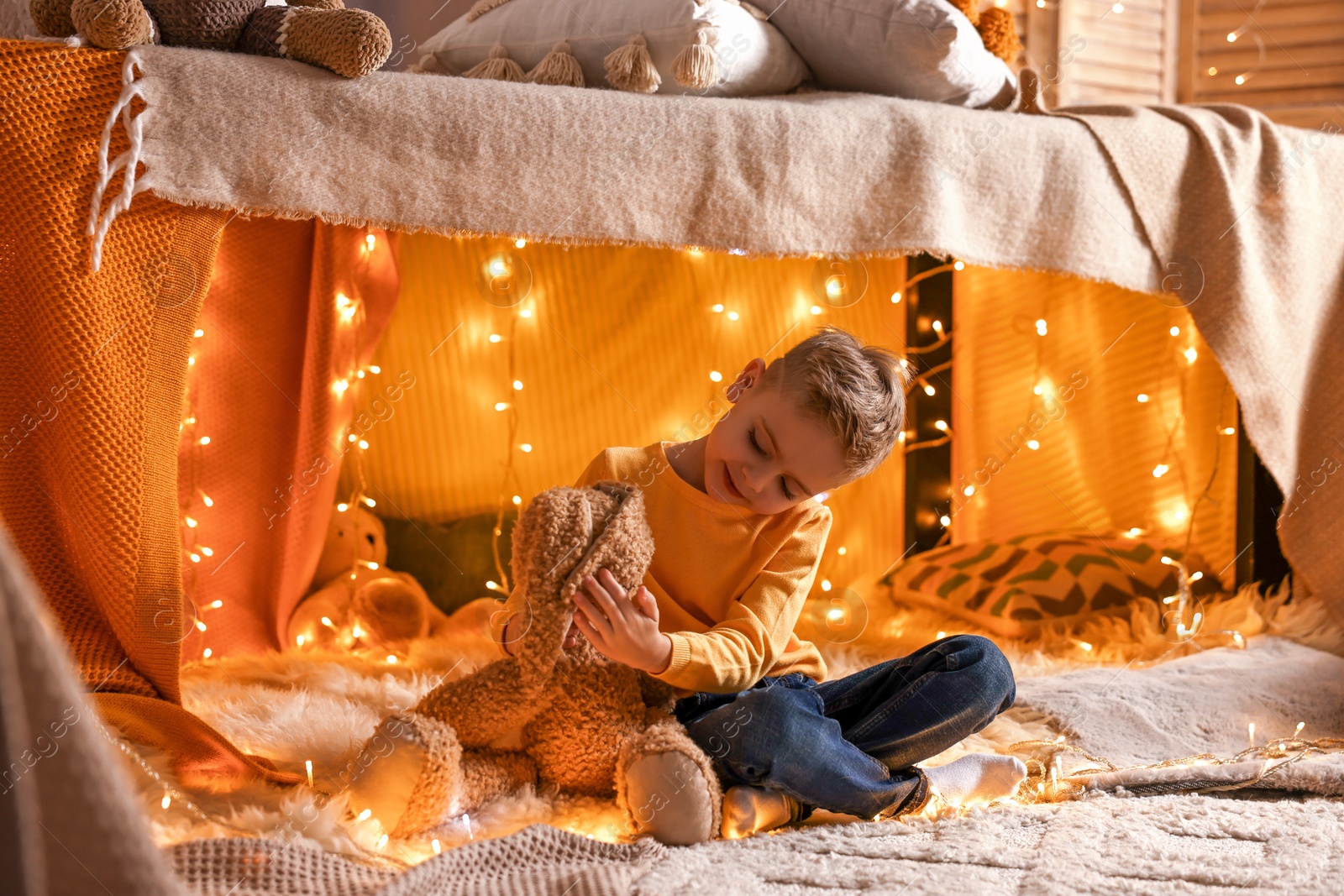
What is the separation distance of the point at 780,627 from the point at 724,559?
85mm

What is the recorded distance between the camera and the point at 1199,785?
101 cm

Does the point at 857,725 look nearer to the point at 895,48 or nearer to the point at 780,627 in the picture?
the point at 780,627

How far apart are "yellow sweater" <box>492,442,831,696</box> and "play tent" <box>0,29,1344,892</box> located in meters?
0.26

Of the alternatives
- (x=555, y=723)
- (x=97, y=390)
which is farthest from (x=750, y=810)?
(x=97, y=390)

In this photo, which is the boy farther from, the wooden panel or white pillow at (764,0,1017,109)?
the wooden panel

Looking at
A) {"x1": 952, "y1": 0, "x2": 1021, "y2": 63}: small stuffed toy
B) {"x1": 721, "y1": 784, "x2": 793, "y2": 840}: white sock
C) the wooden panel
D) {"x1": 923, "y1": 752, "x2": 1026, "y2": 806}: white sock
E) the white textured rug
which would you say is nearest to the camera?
the white textured rug

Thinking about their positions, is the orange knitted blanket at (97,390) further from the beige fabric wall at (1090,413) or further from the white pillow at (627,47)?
the beige fabric wall at (1090,413)

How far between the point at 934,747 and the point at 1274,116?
5.38 ft

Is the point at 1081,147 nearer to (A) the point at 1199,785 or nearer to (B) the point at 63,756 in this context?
(A) the point at 1199,785

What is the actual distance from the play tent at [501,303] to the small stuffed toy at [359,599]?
0.05 m

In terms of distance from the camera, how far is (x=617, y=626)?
2.80 ft

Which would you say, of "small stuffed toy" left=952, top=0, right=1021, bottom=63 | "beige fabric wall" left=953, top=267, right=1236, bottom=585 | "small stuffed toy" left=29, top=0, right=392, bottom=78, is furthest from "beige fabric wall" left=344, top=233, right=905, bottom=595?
"small stuffed toy" left=29, top=0, right=392, bottom=78

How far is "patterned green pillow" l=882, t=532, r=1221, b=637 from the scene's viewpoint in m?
1.51

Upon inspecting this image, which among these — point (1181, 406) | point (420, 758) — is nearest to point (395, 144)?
point (420, 758)
